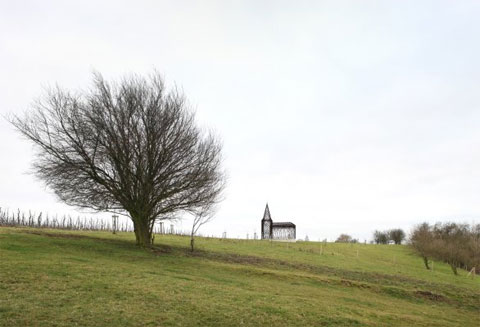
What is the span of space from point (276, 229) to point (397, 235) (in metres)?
52.4

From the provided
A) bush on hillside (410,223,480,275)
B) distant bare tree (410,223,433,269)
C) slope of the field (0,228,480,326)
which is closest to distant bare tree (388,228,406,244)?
bush on hillside (410,223,480,275)

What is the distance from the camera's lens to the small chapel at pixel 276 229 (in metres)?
67.3

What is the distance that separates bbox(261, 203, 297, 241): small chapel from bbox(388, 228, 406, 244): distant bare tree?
4971cm

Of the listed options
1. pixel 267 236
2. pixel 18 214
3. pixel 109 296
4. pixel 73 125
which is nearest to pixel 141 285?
pixel 109 296

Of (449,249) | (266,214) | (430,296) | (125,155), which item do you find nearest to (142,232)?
(125,155)

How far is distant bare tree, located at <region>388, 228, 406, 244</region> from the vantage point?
104 m

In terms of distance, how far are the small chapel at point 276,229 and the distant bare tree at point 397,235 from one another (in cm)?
4971

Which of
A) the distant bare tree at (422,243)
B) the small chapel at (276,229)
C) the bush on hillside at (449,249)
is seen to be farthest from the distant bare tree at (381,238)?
the small chapel at (276,229)

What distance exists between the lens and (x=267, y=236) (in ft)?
221

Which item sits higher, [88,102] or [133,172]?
[88,102]

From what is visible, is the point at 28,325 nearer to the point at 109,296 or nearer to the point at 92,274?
the point at 109,296

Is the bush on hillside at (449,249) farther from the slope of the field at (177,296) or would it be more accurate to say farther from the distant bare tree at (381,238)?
the slope of the field at (177,296)

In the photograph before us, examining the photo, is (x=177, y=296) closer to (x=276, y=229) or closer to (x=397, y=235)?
(x=276, y=229)

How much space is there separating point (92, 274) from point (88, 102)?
17.6m
